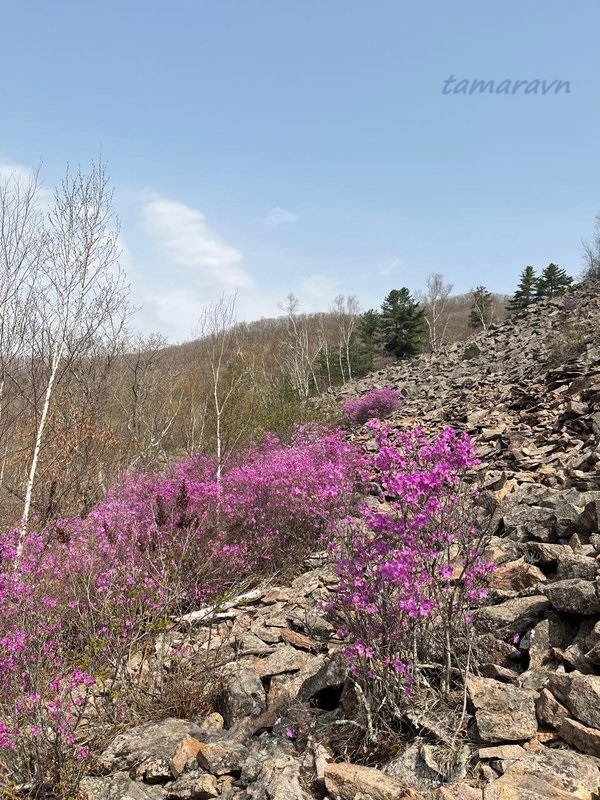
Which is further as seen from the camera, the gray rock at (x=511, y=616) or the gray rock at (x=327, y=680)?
the gray rock at (x=327, y=680)

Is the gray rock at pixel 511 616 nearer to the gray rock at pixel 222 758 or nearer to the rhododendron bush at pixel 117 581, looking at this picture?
the rhododendron bush at pixel 117 581

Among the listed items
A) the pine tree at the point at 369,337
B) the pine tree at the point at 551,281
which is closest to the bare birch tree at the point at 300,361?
the pine tree at the point at 369,337

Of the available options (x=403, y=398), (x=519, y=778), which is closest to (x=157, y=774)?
(x=519, y=778)

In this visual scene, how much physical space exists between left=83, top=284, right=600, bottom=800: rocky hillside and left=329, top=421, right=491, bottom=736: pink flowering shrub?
0.29 metres

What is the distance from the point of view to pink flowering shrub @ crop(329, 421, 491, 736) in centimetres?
328

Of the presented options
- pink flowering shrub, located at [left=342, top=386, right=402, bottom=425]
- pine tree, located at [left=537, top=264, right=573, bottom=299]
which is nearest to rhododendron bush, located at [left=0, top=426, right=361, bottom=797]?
pink flowering shrub, located at [left=342, top=386, right=402, bottom=425]

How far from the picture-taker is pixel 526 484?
719 cm

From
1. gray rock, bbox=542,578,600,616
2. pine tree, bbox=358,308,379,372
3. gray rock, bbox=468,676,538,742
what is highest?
pine tree, bbox=358,308,379,372

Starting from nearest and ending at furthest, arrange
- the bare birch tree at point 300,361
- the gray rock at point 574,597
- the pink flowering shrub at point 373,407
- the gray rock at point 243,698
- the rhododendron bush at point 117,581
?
the gray rock at point 574,597
the rhododendron bush at point 117,581
the gray rock at point 243,698
the pink flowering shrub at point 373,407
the bare birch tree at point 300,361

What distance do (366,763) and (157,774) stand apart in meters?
1.46

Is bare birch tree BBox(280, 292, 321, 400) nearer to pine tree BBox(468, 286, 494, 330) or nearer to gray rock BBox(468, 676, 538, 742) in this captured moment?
pine tree BBox(468, 286, 494, 330)

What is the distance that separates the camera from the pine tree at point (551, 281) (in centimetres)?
4628

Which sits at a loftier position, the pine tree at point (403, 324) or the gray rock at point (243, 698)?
the pine tree at point (403, 324)

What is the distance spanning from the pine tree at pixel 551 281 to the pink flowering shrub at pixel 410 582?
1908 inches
